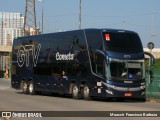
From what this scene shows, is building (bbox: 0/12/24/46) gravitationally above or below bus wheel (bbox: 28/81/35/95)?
above

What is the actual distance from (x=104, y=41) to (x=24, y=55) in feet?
36.2

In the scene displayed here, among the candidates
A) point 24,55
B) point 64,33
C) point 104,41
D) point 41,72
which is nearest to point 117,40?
point 104,41

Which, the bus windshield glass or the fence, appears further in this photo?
the fence

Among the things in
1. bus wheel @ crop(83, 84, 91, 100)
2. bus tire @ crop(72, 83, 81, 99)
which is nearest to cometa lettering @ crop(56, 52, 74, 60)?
bus tire @ crop(72, 83, 81, 99)

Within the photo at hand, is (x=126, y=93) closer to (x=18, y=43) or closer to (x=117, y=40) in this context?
(x=117, y=40)

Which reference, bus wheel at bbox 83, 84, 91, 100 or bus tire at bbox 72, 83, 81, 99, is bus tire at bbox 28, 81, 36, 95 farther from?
bus wheel at bbox 83, 84, 91, 100

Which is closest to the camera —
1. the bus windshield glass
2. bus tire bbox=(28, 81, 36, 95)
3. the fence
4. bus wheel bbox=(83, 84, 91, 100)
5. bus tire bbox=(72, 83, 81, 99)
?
→ the bus windshield glass

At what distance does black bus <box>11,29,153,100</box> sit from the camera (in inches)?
1035

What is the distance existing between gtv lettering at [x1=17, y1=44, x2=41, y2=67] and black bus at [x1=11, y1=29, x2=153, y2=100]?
3.72 ft

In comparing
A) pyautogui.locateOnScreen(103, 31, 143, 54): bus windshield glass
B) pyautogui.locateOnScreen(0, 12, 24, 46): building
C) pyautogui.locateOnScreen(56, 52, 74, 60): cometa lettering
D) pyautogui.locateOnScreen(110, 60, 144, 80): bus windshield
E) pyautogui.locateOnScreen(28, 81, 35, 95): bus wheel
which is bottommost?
pyautogui.locateOnScreen(28, 81, 35, 95): bus wheel

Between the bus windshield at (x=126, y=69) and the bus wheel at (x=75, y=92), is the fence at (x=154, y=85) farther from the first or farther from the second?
the bus wheel at (x=75, y=92)

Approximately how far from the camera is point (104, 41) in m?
26.3

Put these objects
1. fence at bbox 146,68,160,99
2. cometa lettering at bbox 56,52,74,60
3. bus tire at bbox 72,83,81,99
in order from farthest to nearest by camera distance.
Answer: fence at bbox 146,68,160,99
cometa lettering at bbox 56,52,74,60
bus tire at bbox 72,83,81,99

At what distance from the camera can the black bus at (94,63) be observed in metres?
26.3
